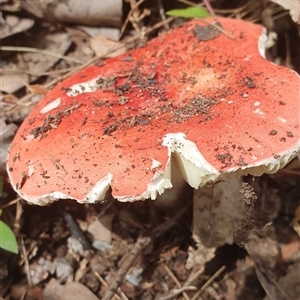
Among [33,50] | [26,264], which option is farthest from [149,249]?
[33,50]

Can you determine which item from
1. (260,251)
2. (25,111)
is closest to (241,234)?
(260,251)

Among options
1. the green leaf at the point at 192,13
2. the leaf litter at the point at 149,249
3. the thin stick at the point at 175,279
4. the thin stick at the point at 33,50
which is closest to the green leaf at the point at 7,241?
the leaf litter at the point at 149,249

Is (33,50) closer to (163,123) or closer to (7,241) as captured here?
(7,241)

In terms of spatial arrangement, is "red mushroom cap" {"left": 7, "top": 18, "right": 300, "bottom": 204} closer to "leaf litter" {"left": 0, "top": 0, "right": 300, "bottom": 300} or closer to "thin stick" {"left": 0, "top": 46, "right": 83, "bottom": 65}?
"leaf litter" {"left": 0, "top": 0, "right": 300, "bottom": 300}

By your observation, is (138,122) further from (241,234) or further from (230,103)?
(241,234)

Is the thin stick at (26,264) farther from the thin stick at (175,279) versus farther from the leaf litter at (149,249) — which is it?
the thin stick at (175,279)

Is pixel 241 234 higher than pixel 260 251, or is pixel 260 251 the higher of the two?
pixel 241 234
